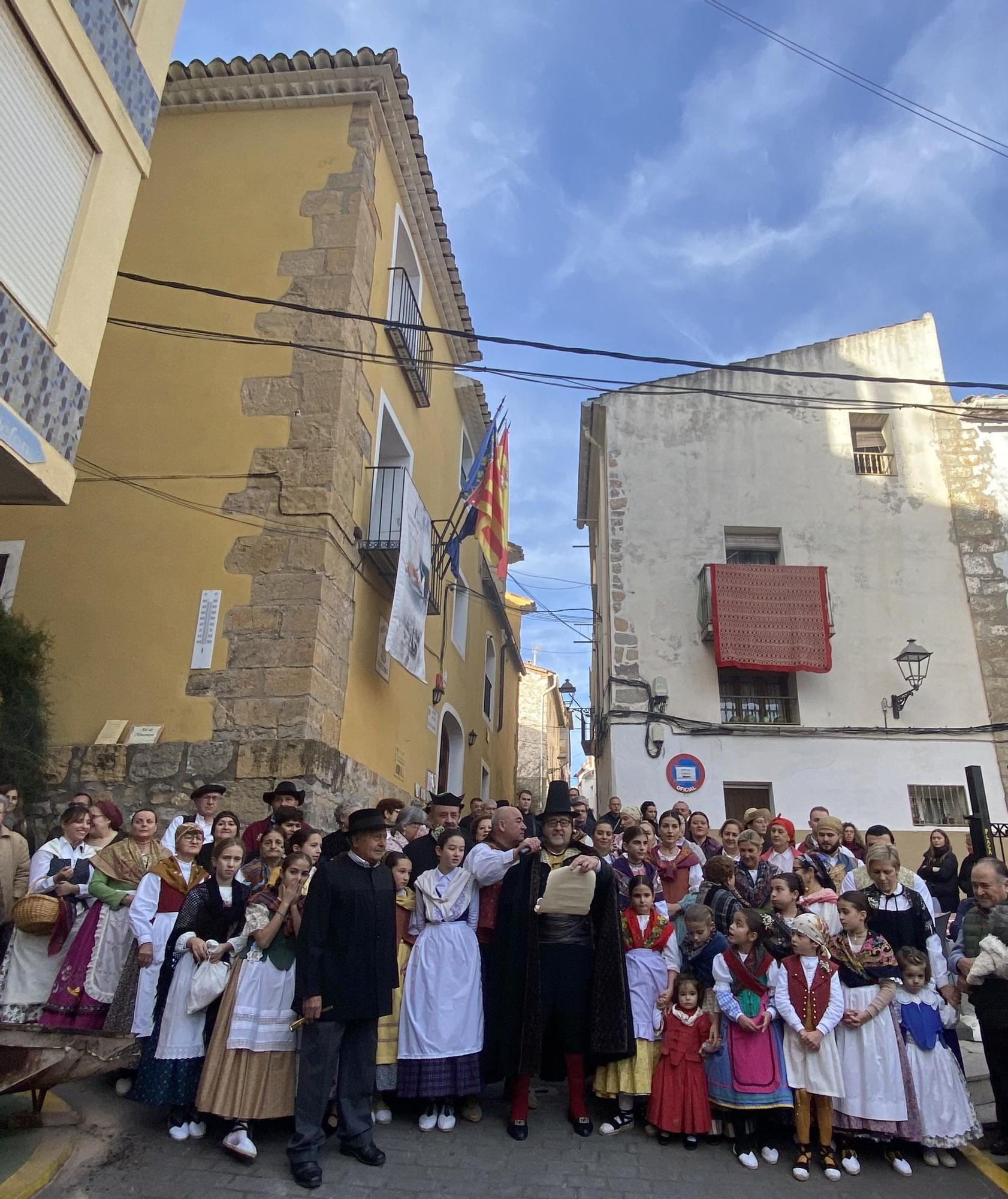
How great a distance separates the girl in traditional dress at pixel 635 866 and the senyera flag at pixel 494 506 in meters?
6.17

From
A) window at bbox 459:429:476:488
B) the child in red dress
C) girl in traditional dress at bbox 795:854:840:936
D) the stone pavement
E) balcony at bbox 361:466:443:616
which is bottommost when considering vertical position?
the stone pavement

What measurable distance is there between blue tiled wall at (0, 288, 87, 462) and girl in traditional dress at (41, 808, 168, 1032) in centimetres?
270

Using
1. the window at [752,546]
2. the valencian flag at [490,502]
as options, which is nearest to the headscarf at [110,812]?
the valencian flag at [490,502]

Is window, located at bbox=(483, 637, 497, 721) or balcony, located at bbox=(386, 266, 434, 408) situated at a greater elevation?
balcony, located at bbox=(386, 266, 434, 408)

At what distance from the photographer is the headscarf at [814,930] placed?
4703 millimetres

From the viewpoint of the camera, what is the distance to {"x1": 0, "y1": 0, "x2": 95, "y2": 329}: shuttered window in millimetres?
5398

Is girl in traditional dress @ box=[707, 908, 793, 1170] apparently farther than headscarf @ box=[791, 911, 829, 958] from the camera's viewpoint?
No

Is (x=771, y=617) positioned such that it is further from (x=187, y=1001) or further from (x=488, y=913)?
(x=187, y=1001)

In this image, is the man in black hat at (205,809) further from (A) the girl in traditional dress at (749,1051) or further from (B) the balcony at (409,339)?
(B) the balcony at (409,339)

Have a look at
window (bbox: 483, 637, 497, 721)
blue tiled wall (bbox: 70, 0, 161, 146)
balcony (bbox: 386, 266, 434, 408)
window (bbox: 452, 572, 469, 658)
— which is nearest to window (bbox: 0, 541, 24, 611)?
blue tiled wall (bbox: 70, 0, 161, 146)

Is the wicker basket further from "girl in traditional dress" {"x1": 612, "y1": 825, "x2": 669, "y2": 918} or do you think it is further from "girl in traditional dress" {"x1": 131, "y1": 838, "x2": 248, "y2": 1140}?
"girl in traditional dress" {"x1": 612, "y1": 825, "x2": 669, "y2": 918}

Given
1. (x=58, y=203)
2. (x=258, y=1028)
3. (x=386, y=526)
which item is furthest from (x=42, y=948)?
(x=386, y=526)

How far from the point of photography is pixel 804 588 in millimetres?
13203

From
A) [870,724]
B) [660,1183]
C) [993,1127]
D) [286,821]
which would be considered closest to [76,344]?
[286,821]
